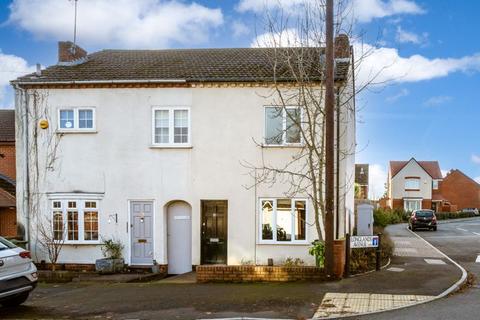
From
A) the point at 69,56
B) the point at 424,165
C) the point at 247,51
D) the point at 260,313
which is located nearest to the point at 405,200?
the point at 424,165

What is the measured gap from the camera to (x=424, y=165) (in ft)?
244

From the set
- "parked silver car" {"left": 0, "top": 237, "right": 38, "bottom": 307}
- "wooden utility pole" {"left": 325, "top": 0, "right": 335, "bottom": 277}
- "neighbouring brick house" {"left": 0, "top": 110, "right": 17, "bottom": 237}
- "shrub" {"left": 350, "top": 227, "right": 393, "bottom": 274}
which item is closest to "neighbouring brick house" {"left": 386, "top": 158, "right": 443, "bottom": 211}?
"neighbouring brick house" {"left": 0, "top": 110, "right": 17, "bottom": 237}

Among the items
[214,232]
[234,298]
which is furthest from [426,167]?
[234,298]

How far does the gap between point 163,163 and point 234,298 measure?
7111 millimetres

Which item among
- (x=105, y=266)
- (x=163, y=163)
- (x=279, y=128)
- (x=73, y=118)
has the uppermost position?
(x=73, y=118)

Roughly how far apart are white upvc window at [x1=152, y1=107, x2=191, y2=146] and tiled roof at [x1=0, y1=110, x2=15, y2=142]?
47.8 feet

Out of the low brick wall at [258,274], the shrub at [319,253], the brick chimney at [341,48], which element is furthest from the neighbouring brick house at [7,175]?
the shrub at [319,253]

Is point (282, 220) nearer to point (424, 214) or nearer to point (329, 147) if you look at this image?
point (329, 147)

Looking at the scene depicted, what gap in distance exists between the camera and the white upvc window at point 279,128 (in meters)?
16.9

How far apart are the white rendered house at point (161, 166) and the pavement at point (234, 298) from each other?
310 centimetres

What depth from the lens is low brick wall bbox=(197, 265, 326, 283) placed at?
13.5m

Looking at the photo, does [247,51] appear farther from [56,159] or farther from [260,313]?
[260,313]

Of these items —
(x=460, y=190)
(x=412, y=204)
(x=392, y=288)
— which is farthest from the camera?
(x=460, y=190)

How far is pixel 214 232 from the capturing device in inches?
686
